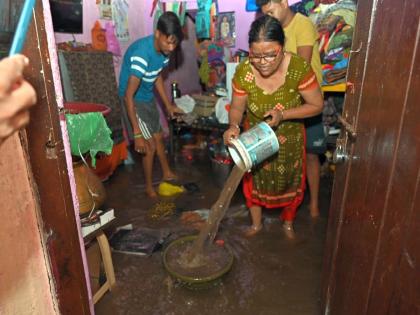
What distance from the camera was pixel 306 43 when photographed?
8.11 feet

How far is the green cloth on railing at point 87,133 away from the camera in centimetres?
153

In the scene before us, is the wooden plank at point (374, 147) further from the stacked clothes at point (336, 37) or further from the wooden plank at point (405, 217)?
the stacked clothes at point (336, 37)

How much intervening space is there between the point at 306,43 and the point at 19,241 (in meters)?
2.25

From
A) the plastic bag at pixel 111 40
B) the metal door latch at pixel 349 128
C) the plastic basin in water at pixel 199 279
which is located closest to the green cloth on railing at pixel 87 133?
the plastic basin in water at pixel 199 279

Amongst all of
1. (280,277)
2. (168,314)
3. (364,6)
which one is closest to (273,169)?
(280,277)

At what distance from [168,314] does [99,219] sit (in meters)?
0.68

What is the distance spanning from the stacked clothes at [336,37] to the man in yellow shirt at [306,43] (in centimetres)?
66

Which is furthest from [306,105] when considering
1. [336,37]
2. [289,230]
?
[336,37]

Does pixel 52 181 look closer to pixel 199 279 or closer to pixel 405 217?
pixel 405 217

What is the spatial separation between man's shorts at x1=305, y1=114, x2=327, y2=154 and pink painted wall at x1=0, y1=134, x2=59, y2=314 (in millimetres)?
2112

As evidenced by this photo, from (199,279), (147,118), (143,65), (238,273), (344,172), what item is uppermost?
(143,65)

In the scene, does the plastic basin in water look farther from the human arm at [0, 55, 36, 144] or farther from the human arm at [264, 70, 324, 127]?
the human arm at [0, 55, 36, 144]

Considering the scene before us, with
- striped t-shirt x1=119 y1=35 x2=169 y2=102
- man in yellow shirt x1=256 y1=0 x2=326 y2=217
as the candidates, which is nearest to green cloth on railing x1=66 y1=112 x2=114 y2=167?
striped t-shirt x1=119 y1=35 x2=169 y2=102

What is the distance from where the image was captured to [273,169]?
2281mm
